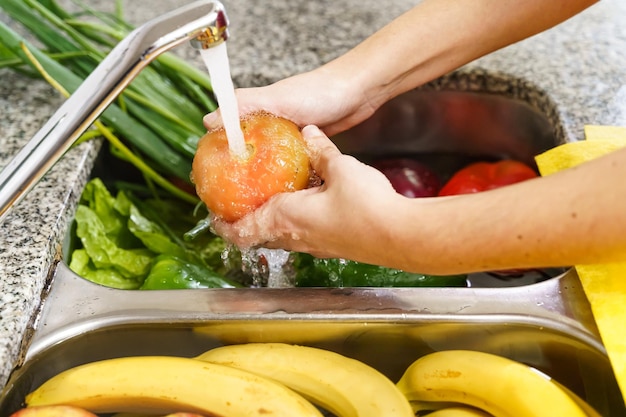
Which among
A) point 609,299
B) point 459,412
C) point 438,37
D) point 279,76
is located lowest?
point 459,412

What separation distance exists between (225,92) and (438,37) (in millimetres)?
377

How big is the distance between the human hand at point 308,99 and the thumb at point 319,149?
5cm

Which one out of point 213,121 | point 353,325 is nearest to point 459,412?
point 353,325

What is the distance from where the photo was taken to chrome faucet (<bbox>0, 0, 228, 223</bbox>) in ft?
2.10

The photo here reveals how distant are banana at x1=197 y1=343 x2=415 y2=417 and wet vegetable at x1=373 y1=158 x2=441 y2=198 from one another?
18.2 inches

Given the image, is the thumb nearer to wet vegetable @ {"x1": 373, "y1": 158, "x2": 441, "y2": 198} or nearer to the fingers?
the fingers

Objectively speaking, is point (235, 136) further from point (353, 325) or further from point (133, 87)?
point (133, 87)

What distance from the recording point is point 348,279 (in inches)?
38.6

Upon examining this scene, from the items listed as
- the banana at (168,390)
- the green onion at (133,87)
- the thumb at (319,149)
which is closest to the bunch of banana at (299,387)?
the banana at (168,390)

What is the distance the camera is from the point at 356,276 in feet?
3.20

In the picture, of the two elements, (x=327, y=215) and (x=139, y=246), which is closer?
(x=327, y=215)

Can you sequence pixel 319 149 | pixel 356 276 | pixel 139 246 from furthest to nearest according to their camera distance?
pixel 139 246 → pixel 356 276 → pixel 319 149

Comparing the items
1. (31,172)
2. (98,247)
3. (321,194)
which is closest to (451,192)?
(321,194)

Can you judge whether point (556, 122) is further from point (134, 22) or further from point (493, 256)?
point (134, 22)
